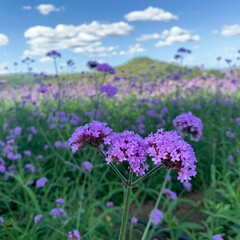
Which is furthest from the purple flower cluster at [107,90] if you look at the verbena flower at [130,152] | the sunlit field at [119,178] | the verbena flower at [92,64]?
the verbena flower at [130,152]

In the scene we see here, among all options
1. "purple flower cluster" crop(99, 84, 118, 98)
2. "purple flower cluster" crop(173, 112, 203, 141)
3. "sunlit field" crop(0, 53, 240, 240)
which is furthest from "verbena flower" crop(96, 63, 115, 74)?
"purple flower cluster" crop(173, 112, 203, 141)

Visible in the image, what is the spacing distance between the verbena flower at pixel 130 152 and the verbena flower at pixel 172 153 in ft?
0.09

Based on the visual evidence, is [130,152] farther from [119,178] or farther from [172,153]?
[119,178]

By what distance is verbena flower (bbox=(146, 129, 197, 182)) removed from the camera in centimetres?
118

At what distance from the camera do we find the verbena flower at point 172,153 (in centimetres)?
118

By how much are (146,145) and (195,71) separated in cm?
1058

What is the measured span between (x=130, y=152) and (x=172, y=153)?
119mm

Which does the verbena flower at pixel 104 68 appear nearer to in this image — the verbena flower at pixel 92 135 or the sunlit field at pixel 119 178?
the sunlit field at pixel 119 178

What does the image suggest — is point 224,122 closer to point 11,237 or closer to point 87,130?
point 11,237

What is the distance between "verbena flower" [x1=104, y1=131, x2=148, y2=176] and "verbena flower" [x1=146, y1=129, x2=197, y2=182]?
0.09ft

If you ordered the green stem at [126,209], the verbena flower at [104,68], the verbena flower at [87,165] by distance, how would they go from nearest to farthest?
the green stem at [126,209], the verbena flower at [87,165], the verbena flower at [104,68]

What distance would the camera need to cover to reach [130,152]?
1.19 m

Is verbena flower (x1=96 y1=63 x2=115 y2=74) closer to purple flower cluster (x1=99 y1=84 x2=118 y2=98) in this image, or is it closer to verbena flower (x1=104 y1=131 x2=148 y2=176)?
purple flower cluster (x1=99 y1=84 x2=118 y2=98)

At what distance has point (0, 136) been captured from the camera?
14.0ft
